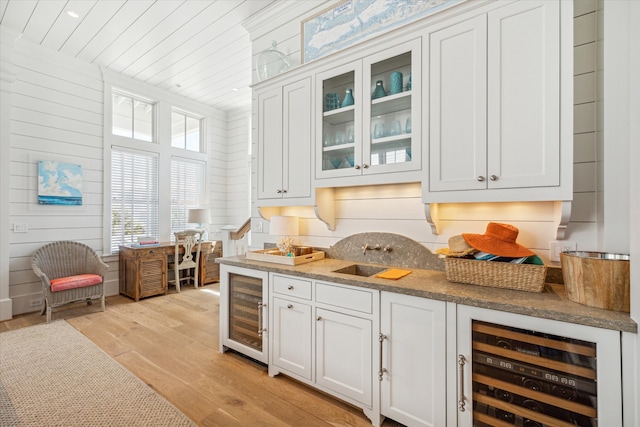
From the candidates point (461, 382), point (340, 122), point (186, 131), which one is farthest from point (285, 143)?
point (186, 131)

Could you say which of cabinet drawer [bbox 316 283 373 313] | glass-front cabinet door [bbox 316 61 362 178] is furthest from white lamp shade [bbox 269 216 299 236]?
cabinet drawer [bbox 316 283 373 313]

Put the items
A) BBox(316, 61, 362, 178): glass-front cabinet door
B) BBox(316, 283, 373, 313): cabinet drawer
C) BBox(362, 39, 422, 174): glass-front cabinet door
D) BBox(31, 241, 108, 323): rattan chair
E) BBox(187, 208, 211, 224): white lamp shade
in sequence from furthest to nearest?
BBox(187, 208, 211, 224): white lamp shade
BBox(31, 241, 108, 323): rattan chair
BBox(316, 61, 362, 178): glass-front cabinet door
BBox(362, 39, 422, 174): glass-front cabinet door
BBox(316, 283, 373, 313): cabinet drawer

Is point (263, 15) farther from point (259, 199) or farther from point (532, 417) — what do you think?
point (532, 417)

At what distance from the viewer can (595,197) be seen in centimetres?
162

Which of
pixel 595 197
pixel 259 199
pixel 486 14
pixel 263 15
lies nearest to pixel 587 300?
pixel 595 197

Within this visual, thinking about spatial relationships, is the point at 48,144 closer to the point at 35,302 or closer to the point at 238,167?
the point at 35,302

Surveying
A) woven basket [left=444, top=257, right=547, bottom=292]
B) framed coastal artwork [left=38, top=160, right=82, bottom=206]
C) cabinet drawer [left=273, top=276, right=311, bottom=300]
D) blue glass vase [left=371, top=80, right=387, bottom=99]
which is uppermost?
blue glass vase [left=371, top=80, right=387, bottom=99]

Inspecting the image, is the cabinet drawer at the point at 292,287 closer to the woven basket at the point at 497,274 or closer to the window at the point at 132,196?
the woven basket at the point at 497,274

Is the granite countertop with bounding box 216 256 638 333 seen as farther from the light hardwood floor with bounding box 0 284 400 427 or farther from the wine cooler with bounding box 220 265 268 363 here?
the light hardwood floor with bounding box 0 284 400 427

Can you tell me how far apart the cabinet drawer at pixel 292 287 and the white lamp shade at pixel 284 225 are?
1.72ft

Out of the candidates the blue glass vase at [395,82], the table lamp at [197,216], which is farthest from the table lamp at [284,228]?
the table lamp at [197,216]

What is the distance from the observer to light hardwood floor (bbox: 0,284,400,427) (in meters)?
1.87

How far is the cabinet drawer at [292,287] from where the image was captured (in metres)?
2.05

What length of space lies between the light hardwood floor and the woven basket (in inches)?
40.1
